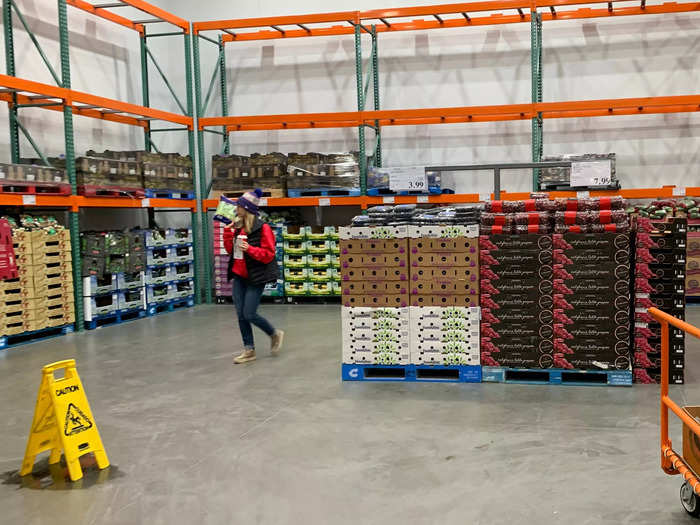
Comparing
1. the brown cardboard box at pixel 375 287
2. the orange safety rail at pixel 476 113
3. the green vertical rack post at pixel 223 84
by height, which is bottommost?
the brown cardboard box at pixel 375 287

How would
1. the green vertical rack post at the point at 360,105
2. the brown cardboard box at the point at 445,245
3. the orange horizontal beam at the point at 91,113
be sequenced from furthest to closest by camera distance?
1. the green vertical rack post at the point at 360,105
2. the orange horizontal beam at the point at 91,113
3. the brown cardboard box at the point at 445,245

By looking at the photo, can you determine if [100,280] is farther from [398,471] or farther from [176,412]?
[398,471]

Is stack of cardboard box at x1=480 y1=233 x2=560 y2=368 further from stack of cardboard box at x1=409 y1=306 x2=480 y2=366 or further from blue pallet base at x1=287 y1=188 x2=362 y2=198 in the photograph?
blue pallet base at x1=287 y1=188 x2=362 y2=198

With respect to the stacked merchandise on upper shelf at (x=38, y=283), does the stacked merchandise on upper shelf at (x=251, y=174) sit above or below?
above

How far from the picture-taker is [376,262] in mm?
7129

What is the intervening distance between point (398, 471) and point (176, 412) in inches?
95.5

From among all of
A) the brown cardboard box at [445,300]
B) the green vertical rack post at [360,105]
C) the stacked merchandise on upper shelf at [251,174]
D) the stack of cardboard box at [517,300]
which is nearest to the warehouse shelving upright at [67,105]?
the stacked merchandise on upper shelf at [251,174]

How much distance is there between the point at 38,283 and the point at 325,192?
207 inches

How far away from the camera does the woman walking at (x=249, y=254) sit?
7891 millimetres

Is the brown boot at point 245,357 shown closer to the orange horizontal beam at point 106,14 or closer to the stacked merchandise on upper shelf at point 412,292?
the stacked merchandise on upper shelf at point 412,292

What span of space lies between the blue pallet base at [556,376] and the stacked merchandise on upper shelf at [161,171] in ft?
25.1

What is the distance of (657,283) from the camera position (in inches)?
263

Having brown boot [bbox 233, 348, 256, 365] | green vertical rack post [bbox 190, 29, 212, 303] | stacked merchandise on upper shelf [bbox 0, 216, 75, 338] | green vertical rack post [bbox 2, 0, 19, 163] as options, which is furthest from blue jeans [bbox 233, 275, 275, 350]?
green vertical rack post [bbox 190, 29, 212, 303]

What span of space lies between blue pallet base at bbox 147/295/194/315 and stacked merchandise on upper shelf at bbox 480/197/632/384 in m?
7.33
